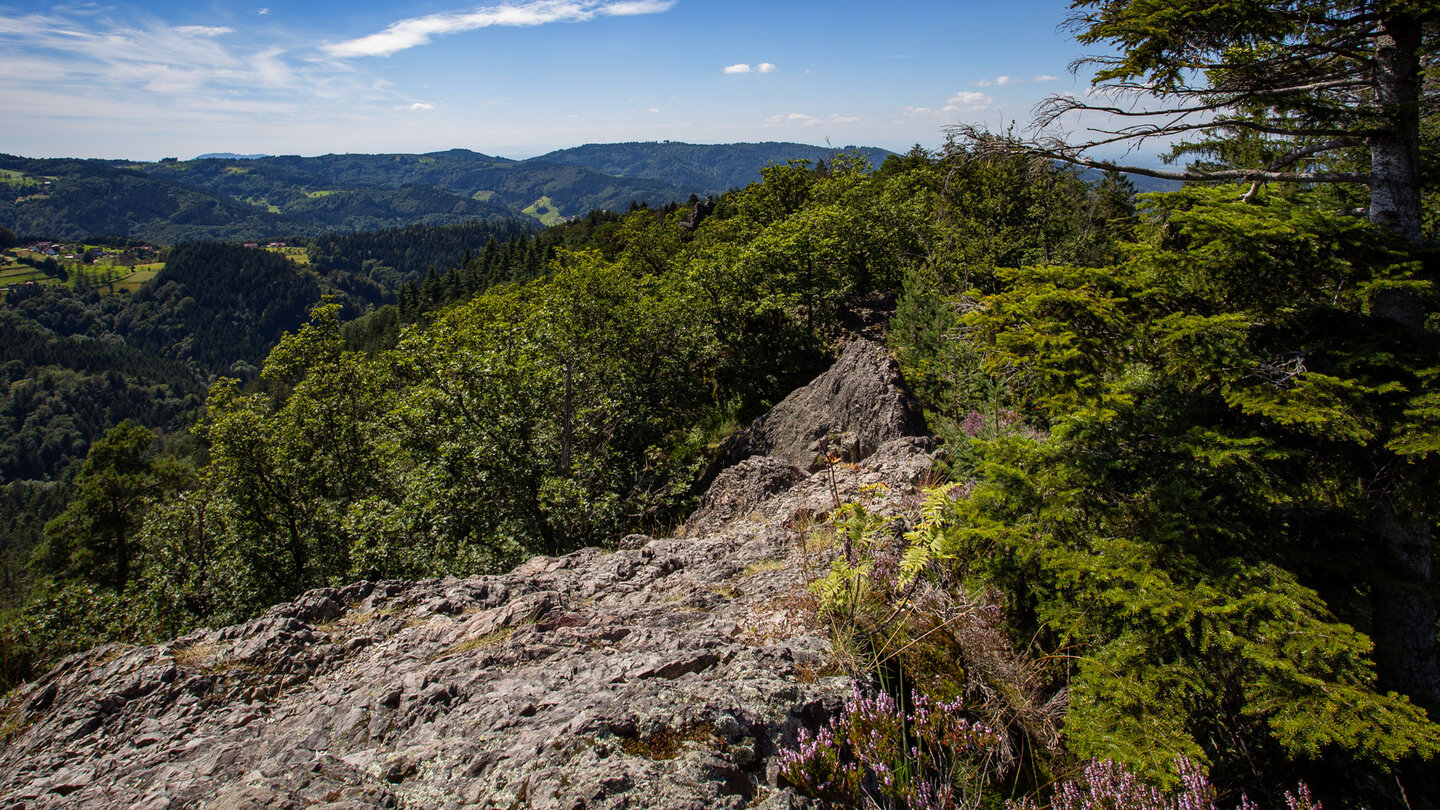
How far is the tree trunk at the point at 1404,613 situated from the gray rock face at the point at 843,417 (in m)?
6.78

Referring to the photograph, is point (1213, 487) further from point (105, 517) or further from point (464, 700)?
point (105, 517)

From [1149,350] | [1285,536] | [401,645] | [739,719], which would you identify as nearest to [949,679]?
[739,719]

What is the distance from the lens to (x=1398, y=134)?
488 cm

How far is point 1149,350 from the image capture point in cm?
500

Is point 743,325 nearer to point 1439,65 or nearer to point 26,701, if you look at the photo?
point 1439,65

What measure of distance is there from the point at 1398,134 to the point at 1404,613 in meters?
3.87

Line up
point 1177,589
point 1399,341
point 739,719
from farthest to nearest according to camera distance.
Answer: point 1399,341 < point 1177,589 < point 739,719

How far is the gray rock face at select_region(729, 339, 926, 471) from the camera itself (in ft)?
37.4

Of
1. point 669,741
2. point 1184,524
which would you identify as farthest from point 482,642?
point 1184,524

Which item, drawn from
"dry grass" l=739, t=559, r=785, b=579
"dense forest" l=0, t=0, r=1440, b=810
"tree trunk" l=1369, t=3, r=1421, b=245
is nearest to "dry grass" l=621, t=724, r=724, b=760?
"dense forest" l=0, t=0, r=1440, b=810

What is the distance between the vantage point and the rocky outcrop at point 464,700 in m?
3.21

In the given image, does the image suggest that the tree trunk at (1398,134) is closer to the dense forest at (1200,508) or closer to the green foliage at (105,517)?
the dense forest at (1200,508)

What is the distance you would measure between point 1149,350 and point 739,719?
443 cm

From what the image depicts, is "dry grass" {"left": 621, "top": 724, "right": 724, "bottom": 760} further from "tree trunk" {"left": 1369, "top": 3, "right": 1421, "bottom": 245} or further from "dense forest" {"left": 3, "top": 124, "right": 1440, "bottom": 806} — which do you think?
"tree trunk" {"left": 1369, "top": 3, "right": 1421, "bottom": 245}
